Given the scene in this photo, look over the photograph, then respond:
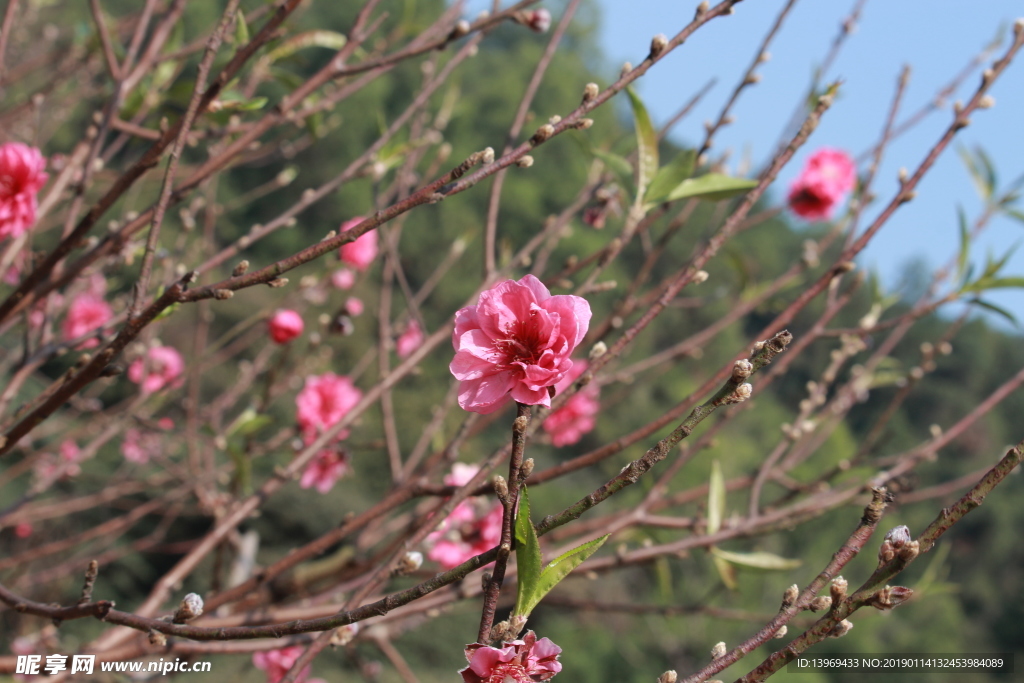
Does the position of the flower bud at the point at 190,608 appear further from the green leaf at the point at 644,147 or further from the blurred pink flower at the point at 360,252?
the blurred pink flower at the point at 360,252

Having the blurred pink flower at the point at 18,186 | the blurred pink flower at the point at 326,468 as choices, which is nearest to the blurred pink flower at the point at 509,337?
the blurred pink flower at the point at 18,186

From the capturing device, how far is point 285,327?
1.78 m

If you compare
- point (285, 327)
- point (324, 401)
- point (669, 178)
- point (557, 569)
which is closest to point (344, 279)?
point (324, 401)

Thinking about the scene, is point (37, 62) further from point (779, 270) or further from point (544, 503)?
point (779, 270)

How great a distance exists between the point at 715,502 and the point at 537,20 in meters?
0.83

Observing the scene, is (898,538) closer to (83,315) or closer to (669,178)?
(669,178)

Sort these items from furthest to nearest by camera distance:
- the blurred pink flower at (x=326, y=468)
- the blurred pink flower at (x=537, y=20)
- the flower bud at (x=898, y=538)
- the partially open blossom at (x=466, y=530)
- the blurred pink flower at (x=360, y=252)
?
the blurred pink flower at (x=360, y=252), the blurred pink flower at (x=326, y=468), the partially open blossom at (x=466, y=530), the blurred pink flower at (x=537, y=20), the flower bud at (x=898, y=538)

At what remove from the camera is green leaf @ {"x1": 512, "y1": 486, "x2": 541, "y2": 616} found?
22.0 inches

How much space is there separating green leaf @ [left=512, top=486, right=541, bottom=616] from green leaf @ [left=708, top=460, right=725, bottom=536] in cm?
77

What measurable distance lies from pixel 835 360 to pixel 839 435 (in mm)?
26451

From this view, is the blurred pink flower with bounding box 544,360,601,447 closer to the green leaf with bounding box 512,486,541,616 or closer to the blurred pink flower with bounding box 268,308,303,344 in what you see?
the blurred pink flower with bounding box 268,308,303,344

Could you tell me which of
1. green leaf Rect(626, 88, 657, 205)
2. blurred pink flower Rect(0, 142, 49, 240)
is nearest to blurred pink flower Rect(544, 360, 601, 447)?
green leaf Rect(626, 88, 657, 205)

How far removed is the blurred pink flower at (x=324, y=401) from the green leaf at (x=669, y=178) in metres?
1.17

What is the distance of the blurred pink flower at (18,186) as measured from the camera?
112 centimetres
